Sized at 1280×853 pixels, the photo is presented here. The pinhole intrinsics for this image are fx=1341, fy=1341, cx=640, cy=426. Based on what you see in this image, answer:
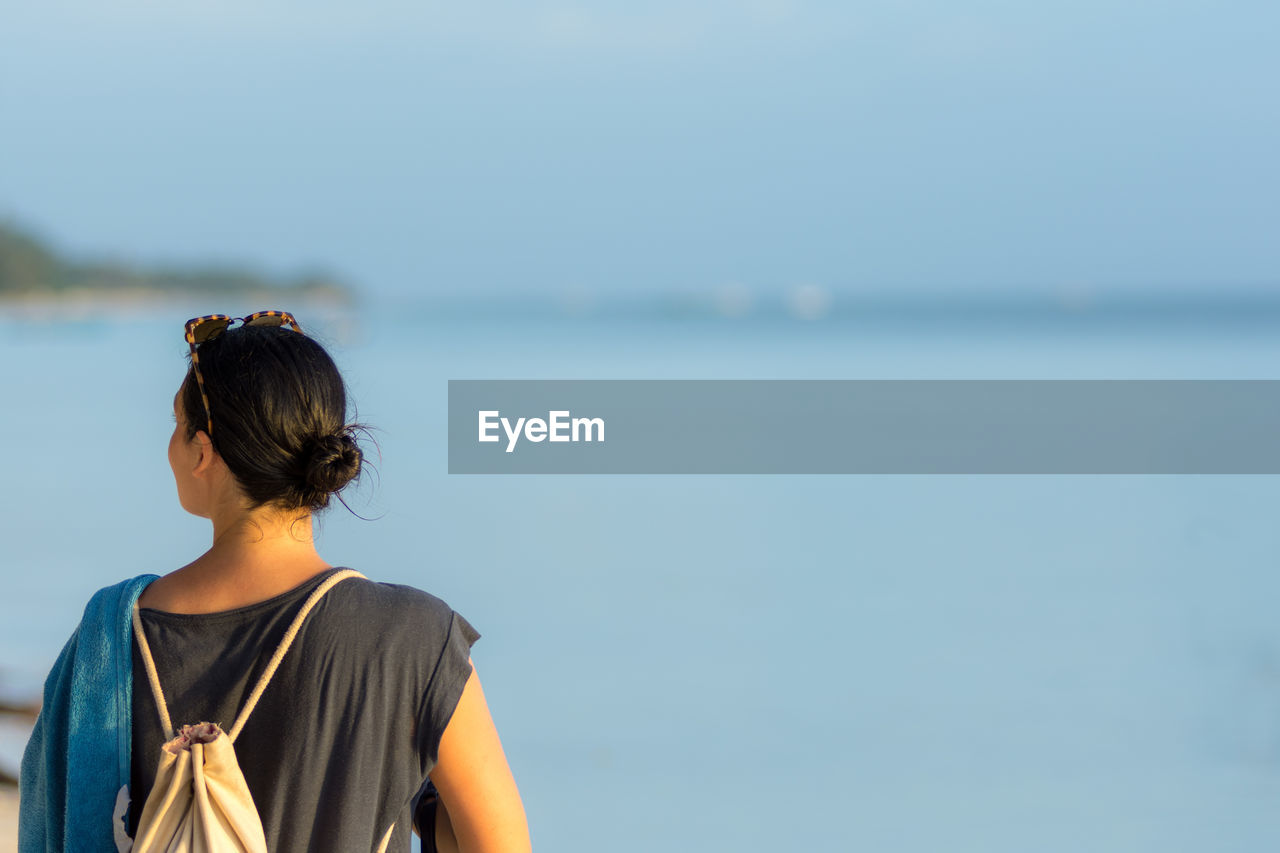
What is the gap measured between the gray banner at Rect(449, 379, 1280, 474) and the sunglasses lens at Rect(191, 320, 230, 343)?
34.5 feet

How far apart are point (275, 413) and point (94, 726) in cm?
29

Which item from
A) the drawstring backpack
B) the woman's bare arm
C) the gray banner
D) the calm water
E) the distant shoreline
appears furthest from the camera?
the distant shoreline

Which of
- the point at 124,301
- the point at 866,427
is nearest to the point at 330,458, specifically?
the point at 866,427

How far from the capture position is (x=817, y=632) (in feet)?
21.4

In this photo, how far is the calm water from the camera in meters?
4.40

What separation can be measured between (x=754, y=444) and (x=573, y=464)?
2354 mm

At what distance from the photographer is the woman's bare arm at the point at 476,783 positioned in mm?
1128

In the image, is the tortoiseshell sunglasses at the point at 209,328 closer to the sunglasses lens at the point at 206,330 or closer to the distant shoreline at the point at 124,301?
the sunglasses lens at the point at 206,330

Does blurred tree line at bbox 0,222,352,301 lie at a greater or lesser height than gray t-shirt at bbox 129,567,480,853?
greater

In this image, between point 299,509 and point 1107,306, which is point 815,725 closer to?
point 299,509

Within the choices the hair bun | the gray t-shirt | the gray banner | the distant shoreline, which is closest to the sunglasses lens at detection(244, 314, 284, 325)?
the hair bun

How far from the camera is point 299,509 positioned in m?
1.15

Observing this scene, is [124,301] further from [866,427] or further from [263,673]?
[263,673]

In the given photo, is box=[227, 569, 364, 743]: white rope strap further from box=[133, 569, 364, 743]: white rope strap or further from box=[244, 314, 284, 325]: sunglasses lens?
box=[244, 314, 284, 325]: sunglasses lens
